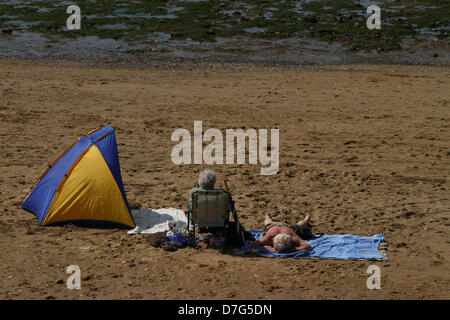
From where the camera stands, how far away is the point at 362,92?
1739 centimetres

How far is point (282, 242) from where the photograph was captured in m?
8.65

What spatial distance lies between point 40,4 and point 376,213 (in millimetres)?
23592

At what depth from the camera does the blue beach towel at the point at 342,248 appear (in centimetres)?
866

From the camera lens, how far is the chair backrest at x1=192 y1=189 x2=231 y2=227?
28.3 ft

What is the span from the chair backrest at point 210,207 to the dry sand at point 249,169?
0.44 meters

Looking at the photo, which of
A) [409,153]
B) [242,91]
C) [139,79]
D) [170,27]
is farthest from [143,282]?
[170,27]

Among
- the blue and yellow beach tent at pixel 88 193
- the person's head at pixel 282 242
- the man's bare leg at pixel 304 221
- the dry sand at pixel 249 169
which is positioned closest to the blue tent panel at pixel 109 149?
the blue and yellow beach tent at pixel 88 193

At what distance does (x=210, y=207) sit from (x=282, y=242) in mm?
1102

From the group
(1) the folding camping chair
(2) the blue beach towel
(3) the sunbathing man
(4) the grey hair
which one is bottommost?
(2) the blue beach towel

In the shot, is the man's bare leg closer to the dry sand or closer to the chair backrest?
the dry sand

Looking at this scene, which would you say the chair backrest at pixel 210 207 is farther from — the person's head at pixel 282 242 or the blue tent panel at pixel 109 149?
the blue tent panel at pixel 109 149

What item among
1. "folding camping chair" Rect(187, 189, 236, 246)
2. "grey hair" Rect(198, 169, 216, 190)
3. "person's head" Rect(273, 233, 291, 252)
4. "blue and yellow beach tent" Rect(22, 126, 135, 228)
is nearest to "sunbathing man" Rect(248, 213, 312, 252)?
"person's head" Rect(273, 233, 291, 252)

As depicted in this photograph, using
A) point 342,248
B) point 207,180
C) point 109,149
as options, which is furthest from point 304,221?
point 109,149

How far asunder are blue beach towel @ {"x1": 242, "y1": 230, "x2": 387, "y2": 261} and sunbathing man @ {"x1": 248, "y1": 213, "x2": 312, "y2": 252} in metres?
0.09
